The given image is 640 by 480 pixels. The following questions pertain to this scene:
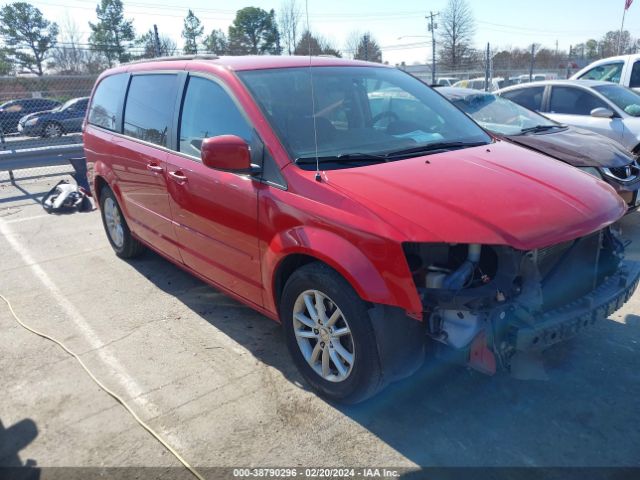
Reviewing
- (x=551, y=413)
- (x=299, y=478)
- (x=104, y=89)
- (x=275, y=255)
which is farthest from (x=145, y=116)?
(x=551, y=413)

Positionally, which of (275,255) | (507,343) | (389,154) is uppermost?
(389,154)

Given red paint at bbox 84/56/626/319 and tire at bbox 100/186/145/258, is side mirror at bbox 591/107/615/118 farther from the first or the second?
tire at bbox 100/186/145/258

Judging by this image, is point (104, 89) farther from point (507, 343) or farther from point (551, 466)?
point (551, 466)

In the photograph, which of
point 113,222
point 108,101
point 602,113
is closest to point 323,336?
point 113,222

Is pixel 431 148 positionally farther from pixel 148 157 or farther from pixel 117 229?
pixel 117 229

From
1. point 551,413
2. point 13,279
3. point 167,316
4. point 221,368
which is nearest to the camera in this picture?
point 551,413

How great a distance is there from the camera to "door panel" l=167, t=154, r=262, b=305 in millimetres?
3222

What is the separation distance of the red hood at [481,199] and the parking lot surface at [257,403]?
40.4 inches

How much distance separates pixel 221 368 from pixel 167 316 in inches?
39.3

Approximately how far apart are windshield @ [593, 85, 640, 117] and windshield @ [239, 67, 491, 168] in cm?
448

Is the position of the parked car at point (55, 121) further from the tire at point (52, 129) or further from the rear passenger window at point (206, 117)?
the rear passenger window at point (206, 117)

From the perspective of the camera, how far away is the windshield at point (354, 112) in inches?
124

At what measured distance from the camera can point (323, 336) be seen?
2.90m

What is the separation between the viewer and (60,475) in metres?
2.57
